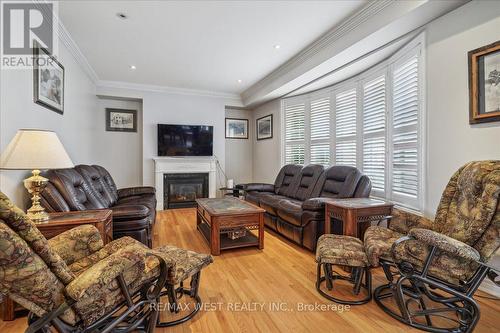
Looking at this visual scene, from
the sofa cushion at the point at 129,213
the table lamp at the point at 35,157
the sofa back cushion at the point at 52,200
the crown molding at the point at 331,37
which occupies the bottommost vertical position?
the sofa cushion at the point at 129,213

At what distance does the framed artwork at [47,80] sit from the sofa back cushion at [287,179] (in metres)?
→ 3.49

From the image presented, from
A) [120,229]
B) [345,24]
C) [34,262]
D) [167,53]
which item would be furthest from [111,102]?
[34,262]

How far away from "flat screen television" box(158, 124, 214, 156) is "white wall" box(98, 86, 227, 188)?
180mm

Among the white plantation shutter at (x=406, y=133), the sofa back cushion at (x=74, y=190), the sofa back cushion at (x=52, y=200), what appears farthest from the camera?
the white plantation shutter at (x=406, y=133)

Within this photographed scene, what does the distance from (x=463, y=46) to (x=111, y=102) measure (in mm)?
5899

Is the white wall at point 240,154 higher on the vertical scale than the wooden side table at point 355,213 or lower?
higher

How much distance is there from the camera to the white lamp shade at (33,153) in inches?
68.4

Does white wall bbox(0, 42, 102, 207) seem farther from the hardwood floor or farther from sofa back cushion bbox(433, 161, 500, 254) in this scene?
sofa back cushion bbox(433, 161, 500, 254)

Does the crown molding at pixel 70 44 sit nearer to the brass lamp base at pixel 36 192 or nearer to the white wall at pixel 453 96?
the brass lamp base at pixel 36 192

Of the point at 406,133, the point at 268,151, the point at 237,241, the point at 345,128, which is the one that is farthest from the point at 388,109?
the point at 268,151

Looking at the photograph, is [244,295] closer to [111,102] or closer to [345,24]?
[345,24]

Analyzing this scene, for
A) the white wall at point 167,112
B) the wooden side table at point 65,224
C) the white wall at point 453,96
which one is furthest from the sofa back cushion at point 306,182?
the wooden side table at point 65,224

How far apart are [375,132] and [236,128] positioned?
3.85m

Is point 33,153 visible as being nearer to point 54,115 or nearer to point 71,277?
point 71,277
